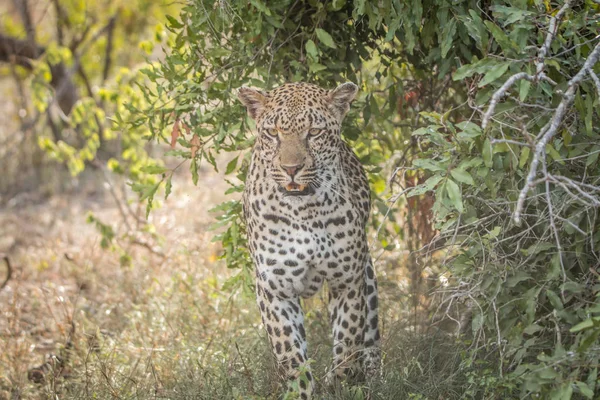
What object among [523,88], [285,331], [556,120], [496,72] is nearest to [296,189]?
[285,331]

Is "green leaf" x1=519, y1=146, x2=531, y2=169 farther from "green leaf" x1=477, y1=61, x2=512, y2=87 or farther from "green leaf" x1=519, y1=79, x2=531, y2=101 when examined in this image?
"green leaf" x1=477, y1=61, x2=512, y2=87

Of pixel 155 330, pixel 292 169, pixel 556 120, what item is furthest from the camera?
pixel 155 330

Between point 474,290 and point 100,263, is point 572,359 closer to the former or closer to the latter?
point 474,290

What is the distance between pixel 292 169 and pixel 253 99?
661mm

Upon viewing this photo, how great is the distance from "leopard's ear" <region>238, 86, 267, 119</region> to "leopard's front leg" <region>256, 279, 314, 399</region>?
1.14 m

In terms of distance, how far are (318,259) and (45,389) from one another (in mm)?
2262

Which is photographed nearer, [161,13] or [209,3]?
[209,3]

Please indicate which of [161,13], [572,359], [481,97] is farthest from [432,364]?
[161,13]

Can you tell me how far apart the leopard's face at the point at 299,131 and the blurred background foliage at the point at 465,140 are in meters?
0.40

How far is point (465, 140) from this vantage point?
4367 millimetres

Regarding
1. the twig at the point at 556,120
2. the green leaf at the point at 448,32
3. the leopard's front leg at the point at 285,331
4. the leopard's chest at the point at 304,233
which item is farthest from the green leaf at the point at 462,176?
the leopard's front leg at the point at 285,331

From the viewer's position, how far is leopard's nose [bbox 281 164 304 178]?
Answer: 202 inches

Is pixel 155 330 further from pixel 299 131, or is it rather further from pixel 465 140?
pixel 465 140

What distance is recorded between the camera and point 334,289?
5594 mm
